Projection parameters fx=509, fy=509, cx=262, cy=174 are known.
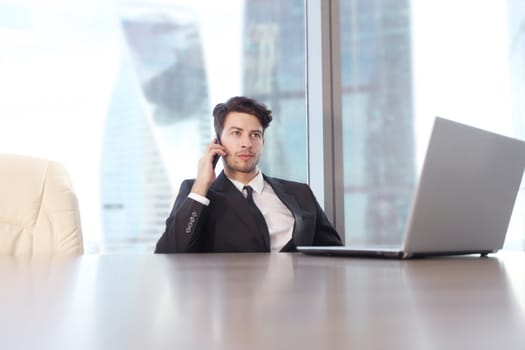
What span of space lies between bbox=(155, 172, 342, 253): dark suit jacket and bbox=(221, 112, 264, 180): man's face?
96 mm

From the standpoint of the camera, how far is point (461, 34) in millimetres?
2639

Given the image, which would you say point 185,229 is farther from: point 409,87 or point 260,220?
point 409,87

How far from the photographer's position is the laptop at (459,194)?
0.90 meters

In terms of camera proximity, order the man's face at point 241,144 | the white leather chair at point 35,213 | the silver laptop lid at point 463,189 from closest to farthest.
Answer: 1. the silver laptop lid at point 463,189
2. the white leather chair at point 35,213
3. the man's face at point 241,144

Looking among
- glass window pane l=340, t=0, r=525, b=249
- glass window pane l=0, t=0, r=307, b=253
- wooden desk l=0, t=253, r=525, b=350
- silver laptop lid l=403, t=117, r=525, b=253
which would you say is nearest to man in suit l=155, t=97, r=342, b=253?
glass window pane l=0, t=0, r=307, b=253

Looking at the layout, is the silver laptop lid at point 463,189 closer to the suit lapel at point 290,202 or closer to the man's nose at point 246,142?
the suit lapel at point 290,202

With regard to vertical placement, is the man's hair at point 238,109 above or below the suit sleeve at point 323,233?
above

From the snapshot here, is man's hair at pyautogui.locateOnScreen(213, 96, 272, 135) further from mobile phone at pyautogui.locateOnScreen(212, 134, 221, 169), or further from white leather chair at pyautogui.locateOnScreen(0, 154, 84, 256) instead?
white leather chair at pyautogui.locateOnScreen(0, 154, 84, 256)

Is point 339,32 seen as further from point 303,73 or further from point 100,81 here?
point 100,81

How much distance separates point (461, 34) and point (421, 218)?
205 cm

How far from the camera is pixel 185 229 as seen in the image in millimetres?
1912

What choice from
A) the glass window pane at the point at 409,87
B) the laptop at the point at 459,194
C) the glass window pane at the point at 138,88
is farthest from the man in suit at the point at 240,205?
the laptop at the point at 459,194

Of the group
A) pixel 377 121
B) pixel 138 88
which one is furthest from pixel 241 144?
pixel 377 121

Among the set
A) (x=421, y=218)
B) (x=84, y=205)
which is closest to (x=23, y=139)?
(x=84, y=205)
